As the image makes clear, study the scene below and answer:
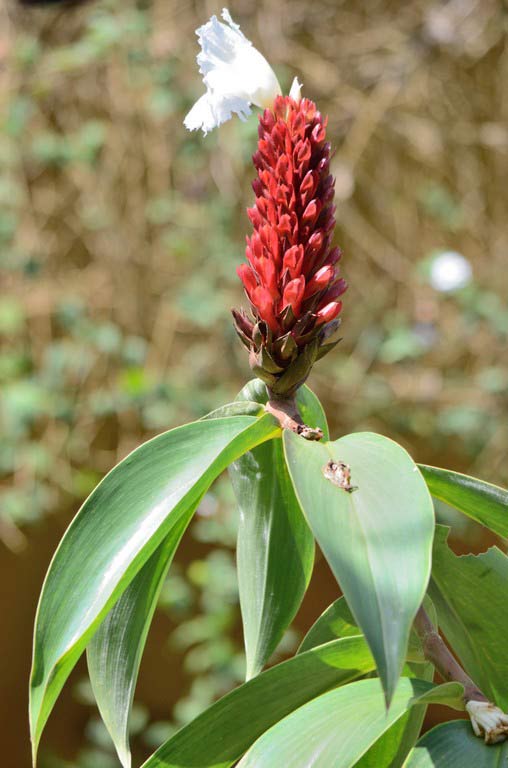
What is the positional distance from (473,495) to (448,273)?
190 centimetres

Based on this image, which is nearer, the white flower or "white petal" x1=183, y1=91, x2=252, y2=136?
the white flower

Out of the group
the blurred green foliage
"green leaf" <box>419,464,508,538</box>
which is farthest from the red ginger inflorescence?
the blurred green foliage

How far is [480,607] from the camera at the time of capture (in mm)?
657

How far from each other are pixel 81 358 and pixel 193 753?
6.09 ft

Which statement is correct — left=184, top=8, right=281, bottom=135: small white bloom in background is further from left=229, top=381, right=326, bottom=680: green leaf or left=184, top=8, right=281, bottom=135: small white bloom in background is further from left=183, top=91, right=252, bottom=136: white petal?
left=229, top=381, right=326, bottom=680: green leaf

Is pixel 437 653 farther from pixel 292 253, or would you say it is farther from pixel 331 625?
pixel 292 253

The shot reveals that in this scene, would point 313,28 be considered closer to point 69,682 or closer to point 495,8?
point 495,8

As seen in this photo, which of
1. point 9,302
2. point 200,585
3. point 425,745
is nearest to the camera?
point 425,745

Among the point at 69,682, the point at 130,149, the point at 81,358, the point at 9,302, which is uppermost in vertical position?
the point at 130,149

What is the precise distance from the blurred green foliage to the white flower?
1.83 meters

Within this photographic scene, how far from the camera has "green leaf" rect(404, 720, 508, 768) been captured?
0.56m

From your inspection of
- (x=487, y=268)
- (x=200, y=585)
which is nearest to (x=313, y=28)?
(x=487, y=268)

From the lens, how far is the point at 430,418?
8.24 ft

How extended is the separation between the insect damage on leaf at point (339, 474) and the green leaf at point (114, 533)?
0.06m
